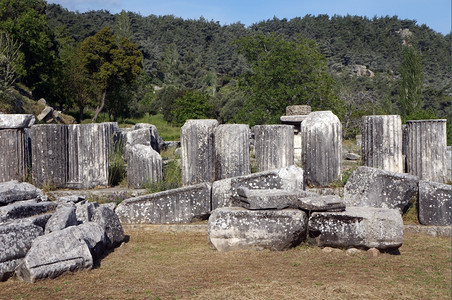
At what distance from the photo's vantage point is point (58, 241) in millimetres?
5945

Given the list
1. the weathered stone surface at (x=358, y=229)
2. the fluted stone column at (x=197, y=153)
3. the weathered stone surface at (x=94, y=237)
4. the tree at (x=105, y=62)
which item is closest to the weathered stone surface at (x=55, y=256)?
the weathered stone surface at (x=94, y=237)

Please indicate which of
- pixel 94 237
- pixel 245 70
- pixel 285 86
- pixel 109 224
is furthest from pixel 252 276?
pixel 245 70

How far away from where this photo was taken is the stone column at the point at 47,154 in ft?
32.7

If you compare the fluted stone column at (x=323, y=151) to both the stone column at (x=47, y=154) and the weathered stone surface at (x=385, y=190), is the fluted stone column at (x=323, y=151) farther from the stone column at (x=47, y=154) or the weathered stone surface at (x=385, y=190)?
the stone column at (x=47, y=154)

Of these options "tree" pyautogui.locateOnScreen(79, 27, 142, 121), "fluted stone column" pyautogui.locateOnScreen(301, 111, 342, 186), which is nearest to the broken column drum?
"fluted stone column" pyautogui.locateOnScreen(301, 111, 342, 186)

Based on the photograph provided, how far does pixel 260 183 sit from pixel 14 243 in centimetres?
401

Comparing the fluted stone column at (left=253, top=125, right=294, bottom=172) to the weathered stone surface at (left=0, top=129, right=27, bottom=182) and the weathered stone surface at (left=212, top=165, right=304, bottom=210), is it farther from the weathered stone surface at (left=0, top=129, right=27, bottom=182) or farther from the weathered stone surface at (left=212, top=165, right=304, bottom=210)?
the weathered stone surface at (left=0, top=129, right=27, bottom=182)

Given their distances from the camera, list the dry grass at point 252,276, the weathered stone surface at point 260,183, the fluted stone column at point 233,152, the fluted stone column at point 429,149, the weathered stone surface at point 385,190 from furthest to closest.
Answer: the fluted stone column at point 233,152 < the fluted stone column at point 429,149 < the weathered stone surface at point 260,183 < the weathered stone surface at point 385,190 < the dry grass at point 252,276

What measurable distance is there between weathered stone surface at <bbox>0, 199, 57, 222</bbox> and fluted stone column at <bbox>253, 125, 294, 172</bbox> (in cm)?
408

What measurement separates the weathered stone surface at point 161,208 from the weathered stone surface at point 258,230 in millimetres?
1708

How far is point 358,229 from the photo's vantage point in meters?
6.68

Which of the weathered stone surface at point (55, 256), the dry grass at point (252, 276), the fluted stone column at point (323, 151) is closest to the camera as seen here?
the dry grass at point (252, 276)

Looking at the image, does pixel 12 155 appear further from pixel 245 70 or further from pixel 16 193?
pixel 245 70

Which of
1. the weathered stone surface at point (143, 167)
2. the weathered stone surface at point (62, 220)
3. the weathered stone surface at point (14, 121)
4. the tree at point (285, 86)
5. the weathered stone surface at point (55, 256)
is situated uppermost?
the tree at point (285, 86)
